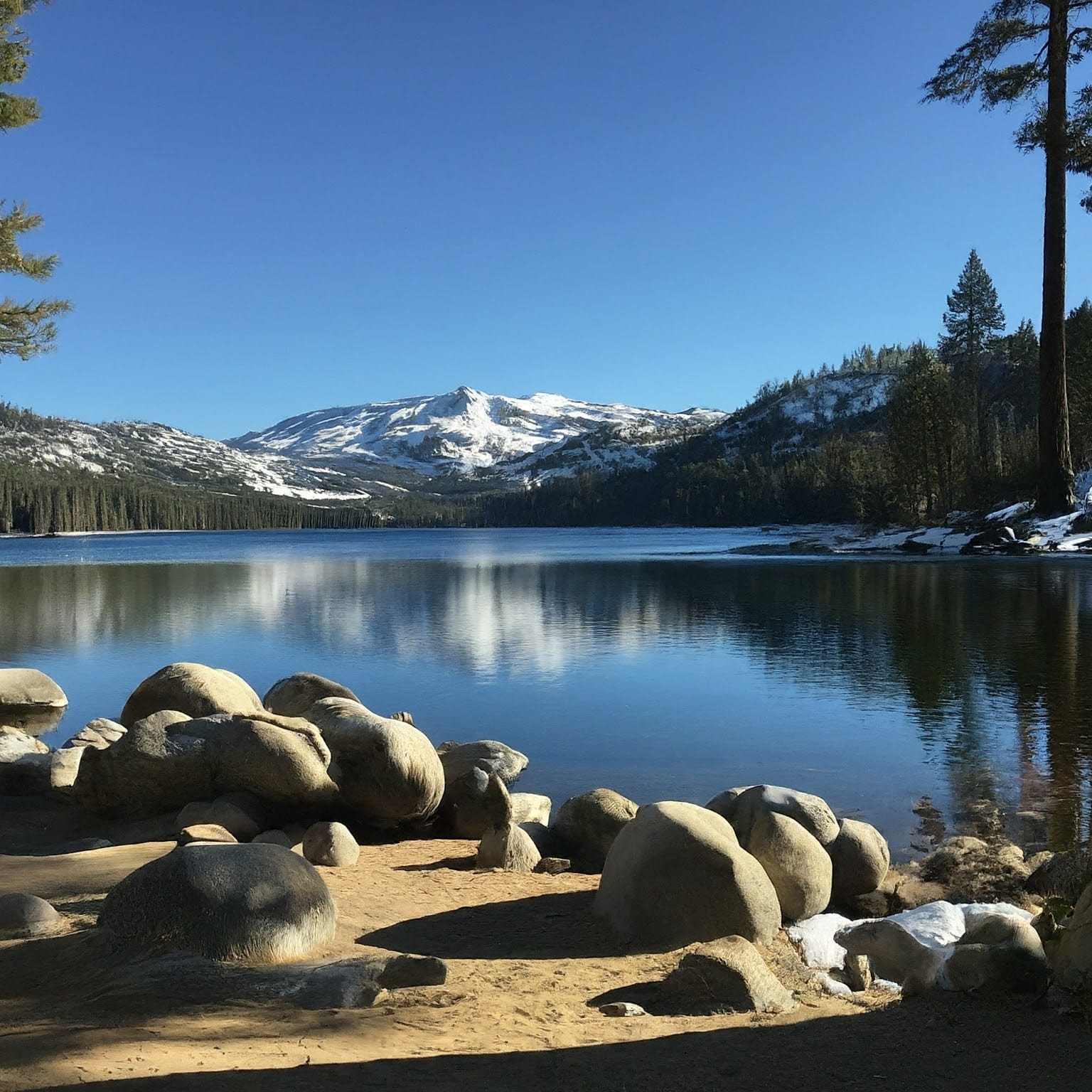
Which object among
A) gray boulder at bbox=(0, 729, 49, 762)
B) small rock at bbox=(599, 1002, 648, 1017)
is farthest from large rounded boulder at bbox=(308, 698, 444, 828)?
small rock at bbox=(599, 1002, 648, 1017)

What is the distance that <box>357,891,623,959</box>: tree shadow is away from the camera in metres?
7.66

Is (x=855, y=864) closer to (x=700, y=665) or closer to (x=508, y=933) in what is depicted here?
(x=508, y=933)

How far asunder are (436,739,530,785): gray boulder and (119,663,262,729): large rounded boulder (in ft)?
10.5

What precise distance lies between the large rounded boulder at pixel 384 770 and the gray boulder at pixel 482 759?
93 centimetres

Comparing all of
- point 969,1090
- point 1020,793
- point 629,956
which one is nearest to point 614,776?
point 1020,793

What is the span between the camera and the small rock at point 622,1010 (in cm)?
614

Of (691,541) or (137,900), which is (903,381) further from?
(137,900)

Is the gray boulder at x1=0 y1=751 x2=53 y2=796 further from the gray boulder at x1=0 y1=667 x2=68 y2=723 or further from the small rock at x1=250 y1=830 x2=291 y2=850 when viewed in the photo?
the gray boulder at x1=0 y1=667 x2=68 y2=723

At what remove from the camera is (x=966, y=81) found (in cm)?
3388

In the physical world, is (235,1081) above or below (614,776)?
above

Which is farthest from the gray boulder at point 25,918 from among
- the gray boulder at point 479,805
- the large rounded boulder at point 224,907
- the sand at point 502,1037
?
the gray boulder at point 479,805

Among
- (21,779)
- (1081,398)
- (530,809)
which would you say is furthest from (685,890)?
(1081,398)

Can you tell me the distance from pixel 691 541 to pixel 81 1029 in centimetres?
10687

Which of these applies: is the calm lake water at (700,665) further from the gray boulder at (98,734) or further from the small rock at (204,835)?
the small rock at (204,835)
